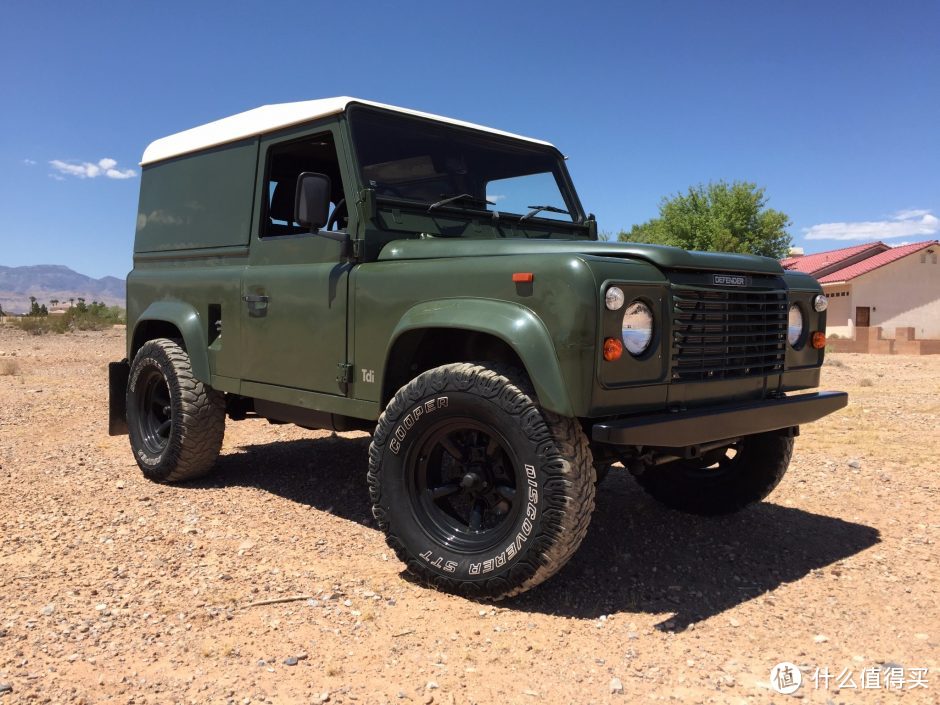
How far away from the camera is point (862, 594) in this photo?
356 cm

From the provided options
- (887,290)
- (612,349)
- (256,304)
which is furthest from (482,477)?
(887,290)

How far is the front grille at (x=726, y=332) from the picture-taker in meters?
3.34

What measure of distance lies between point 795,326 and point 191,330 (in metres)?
3.70

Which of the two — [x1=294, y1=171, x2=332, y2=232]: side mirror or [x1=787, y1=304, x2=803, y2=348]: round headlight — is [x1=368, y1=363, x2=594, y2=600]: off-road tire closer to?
[x1=294, y1=171, x2=332, y2=232]: side mirror

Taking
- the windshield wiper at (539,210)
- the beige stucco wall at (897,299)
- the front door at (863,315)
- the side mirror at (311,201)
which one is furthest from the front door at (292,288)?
the front door at (863,315)

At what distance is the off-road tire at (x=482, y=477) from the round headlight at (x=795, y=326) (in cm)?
152

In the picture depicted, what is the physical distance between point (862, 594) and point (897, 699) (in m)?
1.02

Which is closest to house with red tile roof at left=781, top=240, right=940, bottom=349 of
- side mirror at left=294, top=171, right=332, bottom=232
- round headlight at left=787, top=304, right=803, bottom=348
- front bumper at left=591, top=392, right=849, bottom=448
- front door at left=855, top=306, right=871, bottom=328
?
front door at left=855, top=306, right=871, bottom=328

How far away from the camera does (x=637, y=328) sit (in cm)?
319

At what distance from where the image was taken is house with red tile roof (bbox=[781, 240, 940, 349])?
112 ft

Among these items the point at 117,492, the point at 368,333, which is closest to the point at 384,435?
the point at 368,333

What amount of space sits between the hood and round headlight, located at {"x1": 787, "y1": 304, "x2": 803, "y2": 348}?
26 centimetres

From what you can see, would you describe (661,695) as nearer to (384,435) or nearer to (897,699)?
(897,699)

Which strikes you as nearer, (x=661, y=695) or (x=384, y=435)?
(x=661, y=695)
